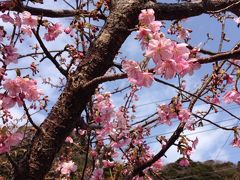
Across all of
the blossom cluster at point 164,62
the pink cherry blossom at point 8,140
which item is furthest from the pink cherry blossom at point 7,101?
the blossom cluster at point 164,62

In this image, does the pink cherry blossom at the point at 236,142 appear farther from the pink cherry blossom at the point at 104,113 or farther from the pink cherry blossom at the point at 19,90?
the pink cherry blossom at the point at 19,90

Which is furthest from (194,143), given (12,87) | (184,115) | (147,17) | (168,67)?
(12,87)

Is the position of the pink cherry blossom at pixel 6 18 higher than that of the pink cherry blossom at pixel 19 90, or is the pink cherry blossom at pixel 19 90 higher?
the pink cherry blossom at pixel 6 18

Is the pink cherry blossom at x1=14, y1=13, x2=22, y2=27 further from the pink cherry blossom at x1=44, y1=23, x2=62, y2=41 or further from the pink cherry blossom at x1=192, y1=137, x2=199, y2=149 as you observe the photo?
the pink cherry blossom at x1=192, y1=137, x2=199, y2=149

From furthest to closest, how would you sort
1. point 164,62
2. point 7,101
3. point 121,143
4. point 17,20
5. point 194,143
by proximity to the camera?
point 121,143 < point 194,143 < point 17,20 < point 7,101 < point 164,62

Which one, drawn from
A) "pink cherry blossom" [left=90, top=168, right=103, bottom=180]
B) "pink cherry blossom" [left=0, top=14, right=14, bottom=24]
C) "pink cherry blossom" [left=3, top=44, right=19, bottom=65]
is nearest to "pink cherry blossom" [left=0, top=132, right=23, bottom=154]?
"pink cherry blossom" [left=3, top=44, right=19, bottom=65]

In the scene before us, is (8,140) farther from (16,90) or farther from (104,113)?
(104,113)

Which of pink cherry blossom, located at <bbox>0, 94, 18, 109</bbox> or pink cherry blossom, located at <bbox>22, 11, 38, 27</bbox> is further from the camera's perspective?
pink cherry blossom, located at <bbox>22, 11, 38, 27</bbox>

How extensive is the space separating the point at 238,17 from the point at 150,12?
3.55 feet

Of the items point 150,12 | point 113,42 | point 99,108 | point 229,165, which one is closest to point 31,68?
point 99,108

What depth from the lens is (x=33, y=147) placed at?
2191mm

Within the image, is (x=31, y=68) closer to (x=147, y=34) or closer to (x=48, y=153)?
(x=48, y=153)

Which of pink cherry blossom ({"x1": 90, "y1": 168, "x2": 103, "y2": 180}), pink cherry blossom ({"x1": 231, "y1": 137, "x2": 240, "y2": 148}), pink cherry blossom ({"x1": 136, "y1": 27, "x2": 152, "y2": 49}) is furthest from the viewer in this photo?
pink cherry blossom ({"x1": 90, "y1": 168, "x2": 103, "y2": 180})

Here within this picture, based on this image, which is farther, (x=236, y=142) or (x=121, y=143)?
(x=121, y=143)
